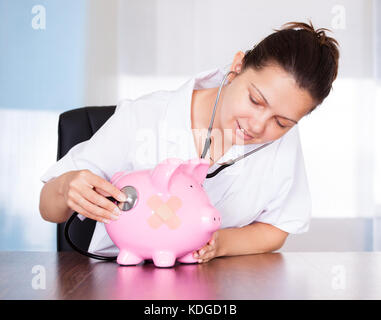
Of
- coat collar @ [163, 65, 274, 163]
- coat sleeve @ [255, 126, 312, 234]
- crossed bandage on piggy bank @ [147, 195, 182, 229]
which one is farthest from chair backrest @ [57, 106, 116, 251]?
crossed bandage on piggy bank @ [147, 195, 182, 229]

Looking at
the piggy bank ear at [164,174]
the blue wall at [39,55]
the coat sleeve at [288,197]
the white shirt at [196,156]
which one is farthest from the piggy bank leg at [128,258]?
the blue wall at [39,55]

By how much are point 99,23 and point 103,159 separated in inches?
61.9

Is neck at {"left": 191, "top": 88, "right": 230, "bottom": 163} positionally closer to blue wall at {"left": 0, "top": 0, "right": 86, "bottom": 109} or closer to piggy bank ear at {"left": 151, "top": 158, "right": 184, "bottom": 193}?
piggy bank ear at {"left": 151, "top": 158, "right": 184, "bottom": 193}

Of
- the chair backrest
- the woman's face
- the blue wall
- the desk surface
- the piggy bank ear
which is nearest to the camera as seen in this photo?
the desk surface

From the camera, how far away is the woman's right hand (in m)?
0.75

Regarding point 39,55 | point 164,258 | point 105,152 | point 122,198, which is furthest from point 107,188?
point 39,55

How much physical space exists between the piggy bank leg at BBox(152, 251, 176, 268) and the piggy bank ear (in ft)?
0.33

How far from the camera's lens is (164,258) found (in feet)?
2.50

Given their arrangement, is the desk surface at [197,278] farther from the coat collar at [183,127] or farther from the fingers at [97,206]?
the coat collar at [183,127]

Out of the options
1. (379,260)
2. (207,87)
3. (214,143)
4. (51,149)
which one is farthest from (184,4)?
(379,260)

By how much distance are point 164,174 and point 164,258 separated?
5.2 inches

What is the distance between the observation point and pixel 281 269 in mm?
777
